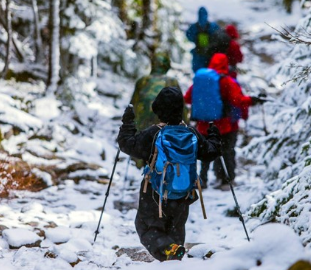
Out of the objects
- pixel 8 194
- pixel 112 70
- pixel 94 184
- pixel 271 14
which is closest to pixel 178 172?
pixel 8 194

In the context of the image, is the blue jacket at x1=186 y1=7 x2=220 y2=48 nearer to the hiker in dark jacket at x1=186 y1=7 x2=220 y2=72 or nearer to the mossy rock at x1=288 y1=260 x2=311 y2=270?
the hiker in dark jacket at x1=186 y1=7 x2=220 y2=72

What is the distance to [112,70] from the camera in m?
17.0

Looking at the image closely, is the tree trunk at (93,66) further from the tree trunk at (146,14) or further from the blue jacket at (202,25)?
the blue jacket at (202,25)

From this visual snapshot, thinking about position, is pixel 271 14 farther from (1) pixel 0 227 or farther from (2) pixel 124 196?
(1) pixel 0 227

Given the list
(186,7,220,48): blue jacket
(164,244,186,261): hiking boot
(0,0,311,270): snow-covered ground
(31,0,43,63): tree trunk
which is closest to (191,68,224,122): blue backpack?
(0,0,311,270): snow-covered ground

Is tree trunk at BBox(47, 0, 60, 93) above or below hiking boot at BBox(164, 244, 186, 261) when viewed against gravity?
above

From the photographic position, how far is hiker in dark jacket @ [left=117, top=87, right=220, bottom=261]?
14.2 ft

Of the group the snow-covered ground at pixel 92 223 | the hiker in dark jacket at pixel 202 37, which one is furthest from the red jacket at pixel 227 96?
the hiker in dark jacket at pixel 202 37

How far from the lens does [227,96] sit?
7.39 meters

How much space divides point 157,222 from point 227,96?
11.7 ft

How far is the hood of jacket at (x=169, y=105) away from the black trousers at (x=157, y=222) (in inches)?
30.1

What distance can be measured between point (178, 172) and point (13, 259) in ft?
7.24

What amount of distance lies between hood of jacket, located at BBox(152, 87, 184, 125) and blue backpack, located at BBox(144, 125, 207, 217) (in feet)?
0.43

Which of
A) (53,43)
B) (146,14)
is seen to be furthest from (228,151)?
(146,14)
